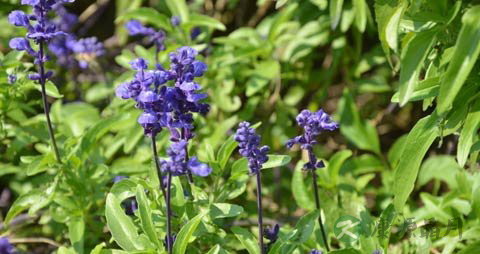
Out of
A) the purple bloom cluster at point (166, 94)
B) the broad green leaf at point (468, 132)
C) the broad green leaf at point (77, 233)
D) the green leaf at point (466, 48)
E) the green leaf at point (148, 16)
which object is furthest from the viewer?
the green leaf at point (148, 16)

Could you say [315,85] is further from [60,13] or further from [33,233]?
[33,233]

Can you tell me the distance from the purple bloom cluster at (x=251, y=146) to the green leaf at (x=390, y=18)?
1.63 feet

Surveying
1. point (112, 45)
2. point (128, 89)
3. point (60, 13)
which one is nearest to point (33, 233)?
point (60, 13)

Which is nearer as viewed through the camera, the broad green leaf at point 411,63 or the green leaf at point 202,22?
the broad green leaf at point 411,63

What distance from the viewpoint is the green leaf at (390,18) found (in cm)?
214

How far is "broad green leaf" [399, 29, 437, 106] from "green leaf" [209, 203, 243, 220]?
754 millimetres

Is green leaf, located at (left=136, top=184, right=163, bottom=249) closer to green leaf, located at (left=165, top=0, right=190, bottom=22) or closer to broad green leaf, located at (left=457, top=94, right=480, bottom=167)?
broad green leaf, located at (left=457, top=94, right=480, bottom=167)

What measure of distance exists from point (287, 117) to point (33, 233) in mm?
1507

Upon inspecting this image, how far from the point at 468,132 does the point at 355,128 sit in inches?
69.6

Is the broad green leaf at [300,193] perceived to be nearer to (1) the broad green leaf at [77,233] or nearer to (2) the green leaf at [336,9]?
(2) the green leaf at [336,9]

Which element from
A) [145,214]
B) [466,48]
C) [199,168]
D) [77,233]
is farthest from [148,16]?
[466,48]

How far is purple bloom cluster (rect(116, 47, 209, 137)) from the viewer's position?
2.18 metres

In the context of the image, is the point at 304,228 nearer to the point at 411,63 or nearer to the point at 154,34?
the point at 411,63

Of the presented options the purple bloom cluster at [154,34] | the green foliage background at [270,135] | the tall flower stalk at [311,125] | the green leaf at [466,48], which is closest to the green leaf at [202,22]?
the green foliage background at [270,135]
